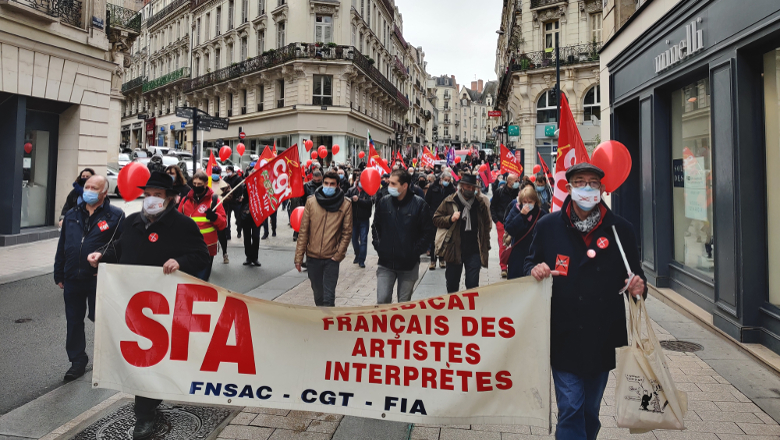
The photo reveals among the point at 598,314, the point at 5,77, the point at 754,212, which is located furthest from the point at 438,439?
the point at 5,77

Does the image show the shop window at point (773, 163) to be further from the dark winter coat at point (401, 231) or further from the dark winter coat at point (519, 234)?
the dark winter coat at point (401, 231)

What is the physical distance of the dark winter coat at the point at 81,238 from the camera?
4.48 m

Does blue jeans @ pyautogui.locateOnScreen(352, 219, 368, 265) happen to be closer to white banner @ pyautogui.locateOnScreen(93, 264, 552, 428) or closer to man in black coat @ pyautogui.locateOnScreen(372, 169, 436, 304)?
man in black coat @ pyautogui.locateOnScreen(372, 169, 436, 304)

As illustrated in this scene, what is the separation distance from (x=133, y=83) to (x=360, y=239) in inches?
2420

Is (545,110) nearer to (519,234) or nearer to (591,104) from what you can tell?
(591,104)

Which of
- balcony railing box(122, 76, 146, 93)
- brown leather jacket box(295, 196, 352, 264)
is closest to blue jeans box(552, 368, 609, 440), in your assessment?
brown leather jacket box(295, 196, 352, 264)

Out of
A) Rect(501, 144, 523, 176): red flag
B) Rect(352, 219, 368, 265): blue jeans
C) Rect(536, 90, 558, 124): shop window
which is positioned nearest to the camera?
Rect(352, 219, 368, 265): blue jeans

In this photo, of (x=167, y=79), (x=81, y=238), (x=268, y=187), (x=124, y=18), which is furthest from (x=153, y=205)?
(x=167, y=79)

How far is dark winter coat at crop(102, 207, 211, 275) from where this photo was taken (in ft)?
12.1

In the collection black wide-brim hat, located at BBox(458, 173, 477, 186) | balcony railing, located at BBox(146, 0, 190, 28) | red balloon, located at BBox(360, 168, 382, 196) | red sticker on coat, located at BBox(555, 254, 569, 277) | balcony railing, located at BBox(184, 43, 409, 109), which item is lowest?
red sticker on coat, located at BBox(555, 254, 569, 277)

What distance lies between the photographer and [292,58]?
36.2 meters

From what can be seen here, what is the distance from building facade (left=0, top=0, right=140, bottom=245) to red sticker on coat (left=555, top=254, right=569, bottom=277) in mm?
13287

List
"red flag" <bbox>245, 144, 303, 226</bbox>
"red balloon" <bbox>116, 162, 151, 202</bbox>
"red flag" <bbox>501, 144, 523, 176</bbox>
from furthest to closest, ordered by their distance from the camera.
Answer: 1. "red flag" <bbox>501, 144, 523, 176</bbox>
2. "red flag" <bbox>245, 144, 303, 226</bbox>
3. "red balloon" <bbox>116, 162, 151, 202</bbox>

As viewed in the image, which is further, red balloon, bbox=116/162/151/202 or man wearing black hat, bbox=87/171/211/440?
red balloon, bbox=116/162/151/202
